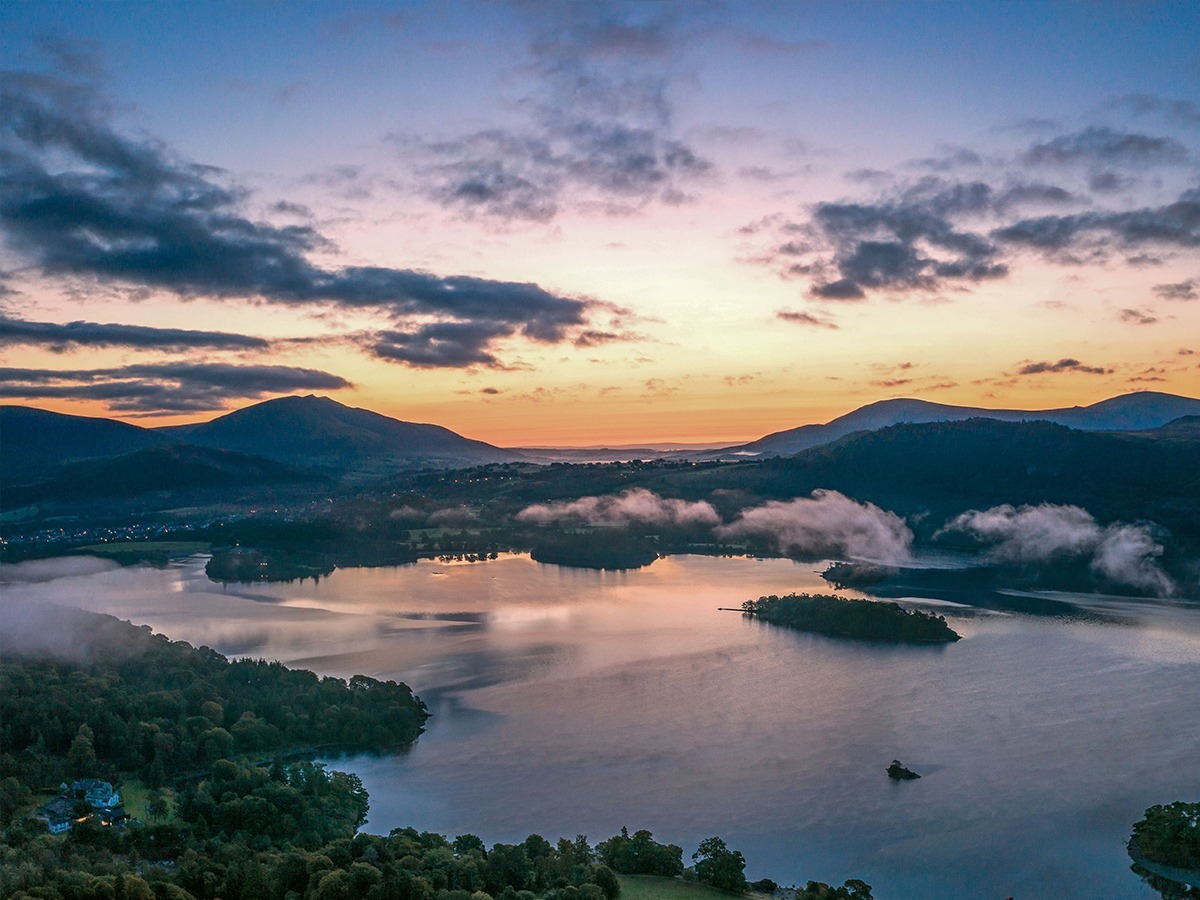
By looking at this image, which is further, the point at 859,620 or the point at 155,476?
the point at 155,476

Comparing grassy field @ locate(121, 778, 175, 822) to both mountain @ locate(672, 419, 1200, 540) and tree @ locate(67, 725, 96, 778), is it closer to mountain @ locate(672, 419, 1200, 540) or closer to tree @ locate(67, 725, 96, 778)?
tree @ locate(67, 725, 96, 778)

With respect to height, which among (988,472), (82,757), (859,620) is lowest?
(82,757)

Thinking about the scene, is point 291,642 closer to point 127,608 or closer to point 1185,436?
point 127,608

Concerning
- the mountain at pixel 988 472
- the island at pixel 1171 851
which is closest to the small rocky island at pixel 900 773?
the island at pixel 1171 851

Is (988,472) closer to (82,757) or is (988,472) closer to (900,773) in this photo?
(900,773)

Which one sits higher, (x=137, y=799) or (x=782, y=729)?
(x=782, y=729)

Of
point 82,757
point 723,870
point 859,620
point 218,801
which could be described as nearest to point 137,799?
point 82,757

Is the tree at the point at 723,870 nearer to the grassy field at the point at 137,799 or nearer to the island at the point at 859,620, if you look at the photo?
the grassy field at the point at 137,799

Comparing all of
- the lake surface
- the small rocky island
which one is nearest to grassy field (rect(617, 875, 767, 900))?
the lake surface

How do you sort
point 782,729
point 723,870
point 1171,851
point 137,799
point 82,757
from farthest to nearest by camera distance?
1. point 782,729
2. point 82,757
3. point 137,799
4. point 1171,851
5. point 723,870

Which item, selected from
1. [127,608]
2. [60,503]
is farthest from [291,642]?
[60,503]
